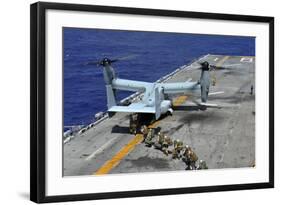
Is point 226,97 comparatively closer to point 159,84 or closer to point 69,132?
point 159,84

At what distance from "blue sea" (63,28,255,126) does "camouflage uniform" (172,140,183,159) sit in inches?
34.5

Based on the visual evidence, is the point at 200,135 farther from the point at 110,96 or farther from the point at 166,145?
the point at 110,96

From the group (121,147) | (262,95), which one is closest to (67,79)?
(121,147)

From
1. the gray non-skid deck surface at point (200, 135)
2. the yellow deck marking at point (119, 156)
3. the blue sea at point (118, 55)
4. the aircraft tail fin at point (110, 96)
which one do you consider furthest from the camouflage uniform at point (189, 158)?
the aircraft tail fin at point (110, 96)

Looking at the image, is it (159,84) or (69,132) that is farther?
(159,84)

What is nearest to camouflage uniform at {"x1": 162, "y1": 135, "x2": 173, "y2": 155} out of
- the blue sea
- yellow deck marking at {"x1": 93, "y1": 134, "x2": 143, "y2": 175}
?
yellow deck marking at {"x1": 93, "y1": 134, "x2": 143, "y2": 175}

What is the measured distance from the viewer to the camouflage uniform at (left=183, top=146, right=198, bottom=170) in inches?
324

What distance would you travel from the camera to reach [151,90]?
8172mm

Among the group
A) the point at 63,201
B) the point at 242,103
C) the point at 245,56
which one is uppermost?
the point at 245,56

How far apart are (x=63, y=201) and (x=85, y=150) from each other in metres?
0.68

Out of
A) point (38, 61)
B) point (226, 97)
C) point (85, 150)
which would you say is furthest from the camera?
point (226, 97)

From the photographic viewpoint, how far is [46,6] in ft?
23.9

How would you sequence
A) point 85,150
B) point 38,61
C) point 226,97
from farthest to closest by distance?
point 226,97, point 85,150, point 38,61

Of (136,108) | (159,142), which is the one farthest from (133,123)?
(159,142)
